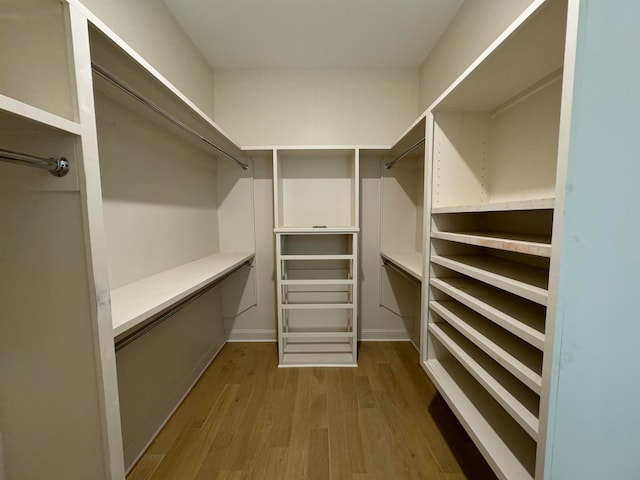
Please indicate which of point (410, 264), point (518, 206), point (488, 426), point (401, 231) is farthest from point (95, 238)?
point (401, 231)

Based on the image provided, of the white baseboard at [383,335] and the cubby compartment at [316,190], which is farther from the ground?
the cubby compartment at [316,190]

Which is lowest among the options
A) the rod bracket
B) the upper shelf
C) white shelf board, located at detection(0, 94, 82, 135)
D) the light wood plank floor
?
the light wood plank floor

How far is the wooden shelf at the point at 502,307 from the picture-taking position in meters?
0.68

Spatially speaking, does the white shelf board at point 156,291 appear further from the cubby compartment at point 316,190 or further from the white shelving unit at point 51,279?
the cubby compartment at point 316,190

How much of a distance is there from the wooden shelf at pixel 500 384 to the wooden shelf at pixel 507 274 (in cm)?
31

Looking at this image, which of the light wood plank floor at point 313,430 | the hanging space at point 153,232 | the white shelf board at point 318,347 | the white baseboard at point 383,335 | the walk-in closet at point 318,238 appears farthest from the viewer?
the white baseboard at point 383,335

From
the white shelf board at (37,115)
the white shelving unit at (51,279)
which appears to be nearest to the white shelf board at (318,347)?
the white shelving unit at (51,279)

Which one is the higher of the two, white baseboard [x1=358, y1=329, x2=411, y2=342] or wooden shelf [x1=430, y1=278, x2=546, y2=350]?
wooden shelf [x1=430, y1=278, x2=546, y2=350]

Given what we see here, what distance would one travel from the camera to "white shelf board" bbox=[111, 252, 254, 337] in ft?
2.68

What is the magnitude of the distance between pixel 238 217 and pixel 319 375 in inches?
57.2

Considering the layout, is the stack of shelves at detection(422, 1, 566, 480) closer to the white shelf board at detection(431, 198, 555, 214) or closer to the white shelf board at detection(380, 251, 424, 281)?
the white shelf board at detection(431, 198, 555, 214)

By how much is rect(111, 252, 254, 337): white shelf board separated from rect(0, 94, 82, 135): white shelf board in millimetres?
517

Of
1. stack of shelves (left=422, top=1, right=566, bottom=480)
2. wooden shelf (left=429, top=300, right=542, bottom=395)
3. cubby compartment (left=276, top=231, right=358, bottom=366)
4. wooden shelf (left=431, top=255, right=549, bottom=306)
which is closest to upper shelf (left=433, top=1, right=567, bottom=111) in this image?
stack of shelves (left=422, top=1, right=566, bottom=480)

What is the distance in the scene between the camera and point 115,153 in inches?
45.2
